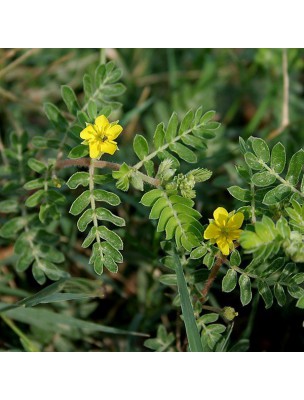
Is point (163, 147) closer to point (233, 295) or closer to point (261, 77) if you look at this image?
point (233, 295)

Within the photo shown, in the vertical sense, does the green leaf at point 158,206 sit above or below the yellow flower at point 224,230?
above

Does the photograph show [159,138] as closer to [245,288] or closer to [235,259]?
[235,259]

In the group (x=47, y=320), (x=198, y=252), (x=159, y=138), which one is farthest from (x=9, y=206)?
(x=198, y=252)

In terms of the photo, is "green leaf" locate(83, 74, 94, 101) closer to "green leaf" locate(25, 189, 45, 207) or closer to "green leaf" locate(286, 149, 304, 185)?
→ "green leaf" locate(25, 189, 45, 207)

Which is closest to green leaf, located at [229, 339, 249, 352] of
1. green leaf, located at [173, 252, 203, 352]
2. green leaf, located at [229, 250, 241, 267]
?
green leaf, located at [173, 252, 203, 352]

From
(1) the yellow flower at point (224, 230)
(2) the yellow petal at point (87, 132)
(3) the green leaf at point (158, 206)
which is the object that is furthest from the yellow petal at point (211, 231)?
(2) the yellow petal at point (87, 132)

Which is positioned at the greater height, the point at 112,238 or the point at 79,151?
the point at 79,151

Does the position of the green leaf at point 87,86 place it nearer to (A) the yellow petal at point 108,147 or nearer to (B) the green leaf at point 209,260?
(A) the yellow petal at point 108,147
